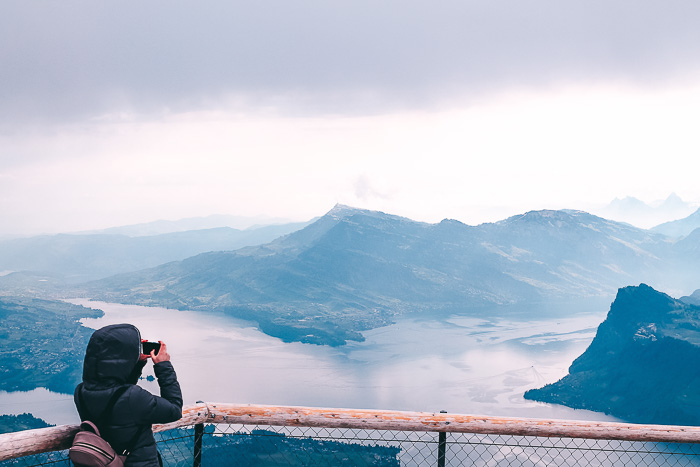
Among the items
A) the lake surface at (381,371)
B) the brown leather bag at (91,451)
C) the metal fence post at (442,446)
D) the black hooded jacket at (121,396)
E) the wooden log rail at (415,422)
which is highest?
the black hooded jacket at (121,396)

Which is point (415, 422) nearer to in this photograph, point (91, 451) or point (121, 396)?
point (121, 396)

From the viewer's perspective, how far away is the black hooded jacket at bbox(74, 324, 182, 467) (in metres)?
3.81

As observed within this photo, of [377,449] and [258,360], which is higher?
[377,449]

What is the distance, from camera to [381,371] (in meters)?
134

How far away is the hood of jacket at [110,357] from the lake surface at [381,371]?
317 ft

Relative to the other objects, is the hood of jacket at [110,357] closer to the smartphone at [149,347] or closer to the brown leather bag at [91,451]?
the smartphone at [149,347]

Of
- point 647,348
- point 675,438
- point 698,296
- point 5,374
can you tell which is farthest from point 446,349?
point 675,438

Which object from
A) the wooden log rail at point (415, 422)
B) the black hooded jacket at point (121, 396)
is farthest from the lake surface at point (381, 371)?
the black hooded jacket at point (121, 396)

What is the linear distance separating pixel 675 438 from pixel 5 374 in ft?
592

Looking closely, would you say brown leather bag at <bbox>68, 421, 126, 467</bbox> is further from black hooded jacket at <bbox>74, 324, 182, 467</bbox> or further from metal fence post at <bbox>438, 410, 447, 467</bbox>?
metal fence post at <bbox>438, 410, 447, 467</bbox>

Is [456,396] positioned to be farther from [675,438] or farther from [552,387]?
[675,438]

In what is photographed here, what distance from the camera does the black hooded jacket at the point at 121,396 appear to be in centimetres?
381

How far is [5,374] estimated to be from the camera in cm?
14838

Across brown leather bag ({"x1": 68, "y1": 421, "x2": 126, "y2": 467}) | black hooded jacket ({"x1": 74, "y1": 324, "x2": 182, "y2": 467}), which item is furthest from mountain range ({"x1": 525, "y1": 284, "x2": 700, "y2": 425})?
brown leather bag ({"x1": 68, "y1": 421, "x2": 126, "y2": 467})
